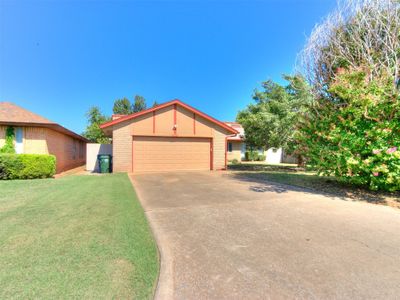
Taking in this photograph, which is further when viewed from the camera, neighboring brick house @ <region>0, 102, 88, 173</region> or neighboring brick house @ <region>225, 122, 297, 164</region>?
neighboring brick house @ <region>225, 122, 297, 164</region>

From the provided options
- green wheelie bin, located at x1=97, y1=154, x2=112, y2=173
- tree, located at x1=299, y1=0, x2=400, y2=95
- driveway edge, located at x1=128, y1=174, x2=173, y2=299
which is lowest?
driveway edge, located at x1=128, y1=174, x2=173, y2=299

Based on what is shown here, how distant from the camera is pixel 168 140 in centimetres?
1289

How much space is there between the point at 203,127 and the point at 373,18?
374 inches

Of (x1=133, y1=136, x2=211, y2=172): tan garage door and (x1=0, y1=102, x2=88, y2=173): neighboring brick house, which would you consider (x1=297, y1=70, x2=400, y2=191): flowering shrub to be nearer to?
(x1=133, y1=136, x2=211, y2=172): tan garage door

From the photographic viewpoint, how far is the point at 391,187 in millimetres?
6152

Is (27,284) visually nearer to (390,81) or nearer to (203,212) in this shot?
(203,212)

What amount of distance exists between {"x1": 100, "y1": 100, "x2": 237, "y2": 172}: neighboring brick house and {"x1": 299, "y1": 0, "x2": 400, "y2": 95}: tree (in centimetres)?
661

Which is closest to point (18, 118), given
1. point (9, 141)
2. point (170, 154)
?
point (9, 141)

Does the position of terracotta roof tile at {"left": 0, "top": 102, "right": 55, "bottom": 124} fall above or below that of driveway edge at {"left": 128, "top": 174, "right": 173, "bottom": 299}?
above

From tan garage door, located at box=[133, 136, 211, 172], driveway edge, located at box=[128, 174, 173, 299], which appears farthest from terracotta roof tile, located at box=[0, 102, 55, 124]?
driveway edge, located at box=[128, 174, 173, 299]

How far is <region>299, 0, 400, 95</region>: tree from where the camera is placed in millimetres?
7164

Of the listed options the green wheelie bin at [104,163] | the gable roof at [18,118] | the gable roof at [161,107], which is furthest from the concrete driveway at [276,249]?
the gable roof at [18,118]

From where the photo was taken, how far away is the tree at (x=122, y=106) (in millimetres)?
38906

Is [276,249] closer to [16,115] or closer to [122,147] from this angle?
[122,147]
